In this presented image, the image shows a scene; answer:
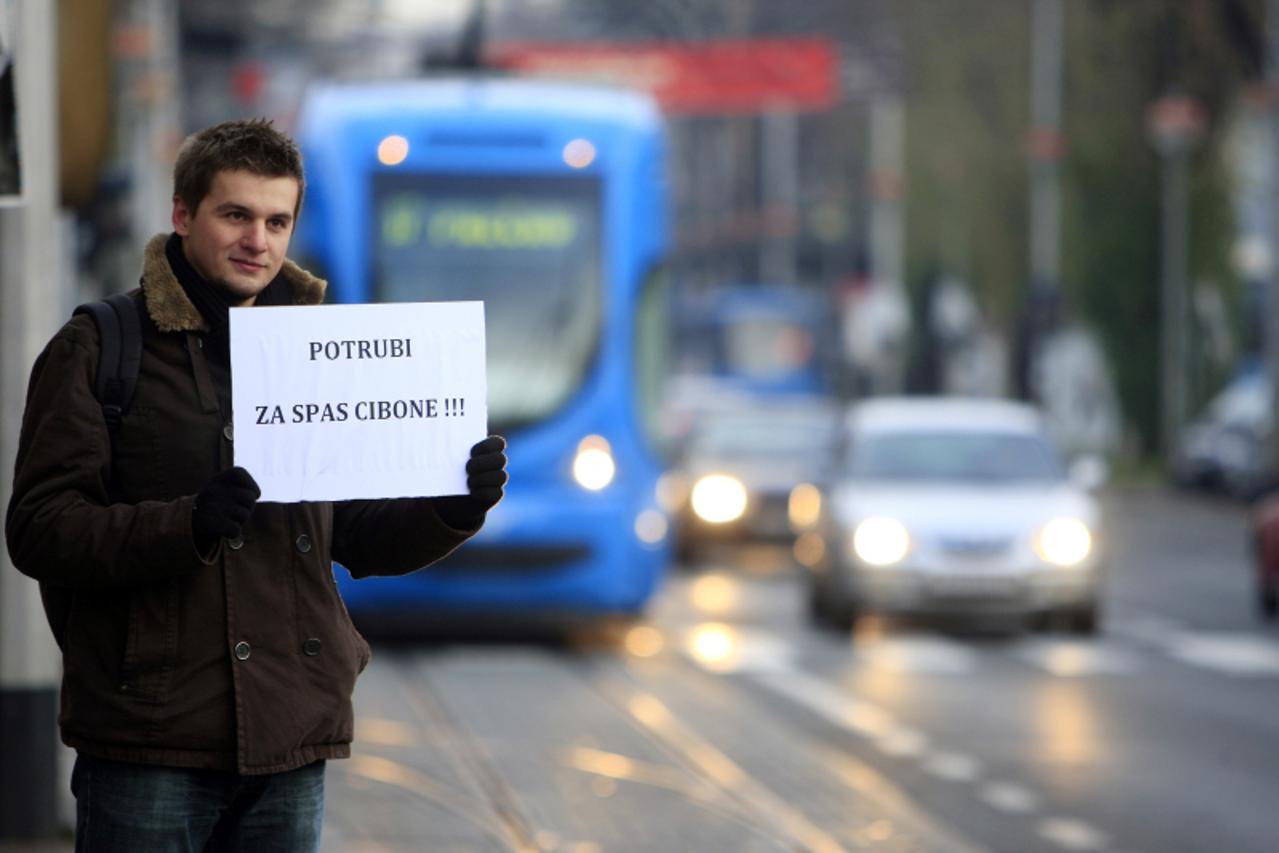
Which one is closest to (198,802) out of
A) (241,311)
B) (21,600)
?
(241,311)

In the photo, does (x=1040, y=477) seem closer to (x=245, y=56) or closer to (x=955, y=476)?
(x=955, y=476)

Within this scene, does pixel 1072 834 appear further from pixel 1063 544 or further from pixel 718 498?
pixel 718 498

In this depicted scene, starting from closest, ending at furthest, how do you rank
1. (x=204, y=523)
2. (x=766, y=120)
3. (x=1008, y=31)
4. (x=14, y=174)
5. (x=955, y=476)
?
(x=204, y=523)
(x=14, y=174)
(x=955, y=476)
(x=1008, y=31)
(x=766, y=120)

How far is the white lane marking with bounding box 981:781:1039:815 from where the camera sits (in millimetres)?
10656

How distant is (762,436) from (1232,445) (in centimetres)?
1772

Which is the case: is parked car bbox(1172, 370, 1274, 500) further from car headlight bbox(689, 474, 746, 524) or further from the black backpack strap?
the black backpack strap

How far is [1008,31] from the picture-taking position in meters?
67.1

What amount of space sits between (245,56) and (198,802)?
5955 cm

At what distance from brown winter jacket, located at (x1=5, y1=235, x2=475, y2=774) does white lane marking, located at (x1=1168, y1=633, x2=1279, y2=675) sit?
42.6ft

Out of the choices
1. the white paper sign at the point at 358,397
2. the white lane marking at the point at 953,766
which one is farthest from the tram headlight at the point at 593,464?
the white paper sign at the point at 358,397

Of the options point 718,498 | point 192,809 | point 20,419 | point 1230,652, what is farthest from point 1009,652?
point 192,809

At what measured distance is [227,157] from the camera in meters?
4.33

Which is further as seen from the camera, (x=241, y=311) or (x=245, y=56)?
(x=245, y=56)

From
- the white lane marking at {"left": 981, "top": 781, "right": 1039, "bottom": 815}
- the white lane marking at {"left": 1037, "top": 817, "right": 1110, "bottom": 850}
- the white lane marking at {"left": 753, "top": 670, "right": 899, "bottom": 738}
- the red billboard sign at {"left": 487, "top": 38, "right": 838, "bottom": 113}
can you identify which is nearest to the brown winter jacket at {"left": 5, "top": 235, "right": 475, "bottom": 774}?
the white lane marking at {"left": 1037, "top": 817, "right": 1110, "bottom": 850}
